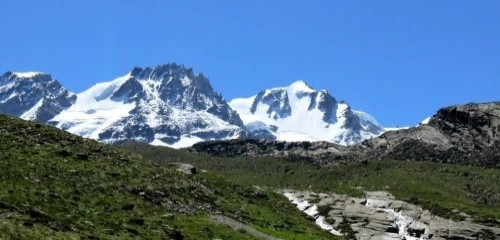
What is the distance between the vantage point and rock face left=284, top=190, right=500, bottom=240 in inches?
4498

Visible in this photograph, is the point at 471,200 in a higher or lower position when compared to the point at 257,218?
higher

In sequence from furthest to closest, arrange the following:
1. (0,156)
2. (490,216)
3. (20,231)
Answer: (490,216), (0,156), (20,231)

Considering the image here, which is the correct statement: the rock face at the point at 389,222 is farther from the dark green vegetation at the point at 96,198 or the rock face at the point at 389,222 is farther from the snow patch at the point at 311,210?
the dark green vegetation at the point at 96,198

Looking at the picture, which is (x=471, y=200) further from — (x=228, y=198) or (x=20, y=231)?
(x=20, y=231)

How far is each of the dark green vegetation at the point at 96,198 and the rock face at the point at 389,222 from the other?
95.5 ft

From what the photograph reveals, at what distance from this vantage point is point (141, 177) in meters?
77.8

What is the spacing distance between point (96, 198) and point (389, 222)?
252 ft

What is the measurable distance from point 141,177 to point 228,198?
21211mm

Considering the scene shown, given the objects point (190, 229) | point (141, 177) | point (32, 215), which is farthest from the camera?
point (141, 177)

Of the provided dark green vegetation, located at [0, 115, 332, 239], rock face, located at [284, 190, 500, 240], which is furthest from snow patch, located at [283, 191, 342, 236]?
dark green vegetation, located at [0, 115, 332, 239]

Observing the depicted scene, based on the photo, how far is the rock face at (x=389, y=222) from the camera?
114m

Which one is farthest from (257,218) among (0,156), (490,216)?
(490,216)

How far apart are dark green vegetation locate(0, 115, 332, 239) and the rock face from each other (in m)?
29.1

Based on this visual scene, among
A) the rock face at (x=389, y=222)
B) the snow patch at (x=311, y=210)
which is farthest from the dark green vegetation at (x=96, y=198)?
the rock face at (x=389, y=222)
